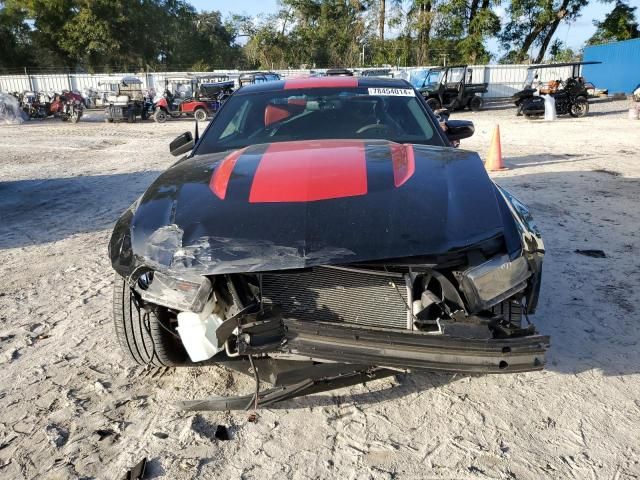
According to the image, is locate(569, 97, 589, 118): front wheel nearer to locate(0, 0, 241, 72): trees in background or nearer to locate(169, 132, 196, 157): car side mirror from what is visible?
locate(169, 132, 196, 157): car side mirror

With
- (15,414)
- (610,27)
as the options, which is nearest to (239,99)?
(15,414)

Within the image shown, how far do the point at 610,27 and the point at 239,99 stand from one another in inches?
1529

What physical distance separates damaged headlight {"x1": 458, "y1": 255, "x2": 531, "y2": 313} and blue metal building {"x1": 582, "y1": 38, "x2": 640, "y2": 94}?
100 ft

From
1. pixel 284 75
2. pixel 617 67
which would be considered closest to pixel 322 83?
pixel 284 75

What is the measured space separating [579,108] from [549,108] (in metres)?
1.72

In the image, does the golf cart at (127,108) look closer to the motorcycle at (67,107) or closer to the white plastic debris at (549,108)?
the motorcycle at (67,107)

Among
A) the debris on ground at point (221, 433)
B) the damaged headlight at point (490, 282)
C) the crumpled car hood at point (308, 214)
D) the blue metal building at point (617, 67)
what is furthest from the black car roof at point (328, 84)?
the blue metal building at point (617, 67)

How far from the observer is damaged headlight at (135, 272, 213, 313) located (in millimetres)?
2080

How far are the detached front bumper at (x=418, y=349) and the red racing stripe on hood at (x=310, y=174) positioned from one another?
0.61 metres

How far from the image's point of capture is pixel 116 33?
37.6m

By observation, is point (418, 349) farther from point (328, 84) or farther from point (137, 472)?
point (328, 84)

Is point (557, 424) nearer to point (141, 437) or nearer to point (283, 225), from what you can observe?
point (283, 225)

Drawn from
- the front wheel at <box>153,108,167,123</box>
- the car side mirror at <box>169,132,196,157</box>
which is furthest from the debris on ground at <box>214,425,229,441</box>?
the front wheel at <box>153,108,167,123</box>

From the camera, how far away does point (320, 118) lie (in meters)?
3.59
